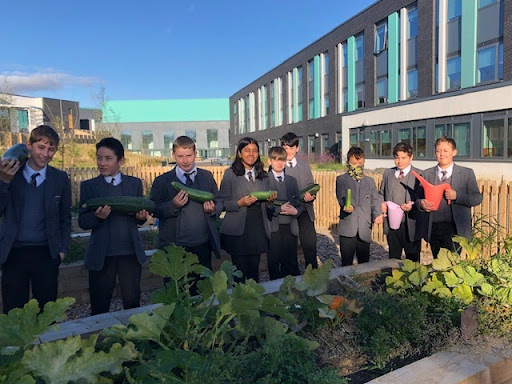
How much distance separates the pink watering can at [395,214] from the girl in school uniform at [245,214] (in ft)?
4.81

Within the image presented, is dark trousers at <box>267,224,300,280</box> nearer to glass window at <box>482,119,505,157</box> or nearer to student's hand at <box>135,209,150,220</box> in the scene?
student's hand at <box>135,209,150,220</box>

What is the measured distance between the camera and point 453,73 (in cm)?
2138

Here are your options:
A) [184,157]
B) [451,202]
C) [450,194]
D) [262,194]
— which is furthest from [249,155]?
[451,202]

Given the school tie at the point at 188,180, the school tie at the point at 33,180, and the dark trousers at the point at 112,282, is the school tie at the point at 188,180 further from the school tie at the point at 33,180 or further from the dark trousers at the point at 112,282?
the school tie at the point at 33,180

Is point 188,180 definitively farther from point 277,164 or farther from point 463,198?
point 463,198

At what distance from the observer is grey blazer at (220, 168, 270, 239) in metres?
4.11

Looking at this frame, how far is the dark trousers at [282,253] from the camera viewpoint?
4.81m

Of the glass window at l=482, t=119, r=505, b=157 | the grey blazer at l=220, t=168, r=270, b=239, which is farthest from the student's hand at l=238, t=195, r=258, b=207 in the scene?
the glass window at l=482, t=119, r=505, b=157

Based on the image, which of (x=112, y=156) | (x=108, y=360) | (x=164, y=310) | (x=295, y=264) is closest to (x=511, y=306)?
(x=164, y=310)

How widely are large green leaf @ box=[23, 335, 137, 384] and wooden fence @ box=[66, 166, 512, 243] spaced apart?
9.41 feet

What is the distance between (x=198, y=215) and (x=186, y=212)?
0.11 m

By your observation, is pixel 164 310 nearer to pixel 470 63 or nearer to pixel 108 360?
pixel 108 360

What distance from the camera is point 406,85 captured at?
82.3ft

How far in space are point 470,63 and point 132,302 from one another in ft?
68.4
